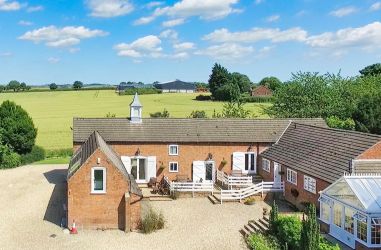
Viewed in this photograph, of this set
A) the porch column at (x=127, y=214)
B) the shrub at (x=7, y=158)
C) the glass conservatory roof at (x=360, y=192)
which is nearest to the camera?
the glass conservatory roof at (x=360, y=192)

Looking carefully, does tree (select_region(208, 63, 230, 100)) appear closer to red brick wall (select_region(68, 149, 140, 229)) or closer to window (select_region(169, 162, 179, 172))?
window (select_region(169, 162, 179, 172))

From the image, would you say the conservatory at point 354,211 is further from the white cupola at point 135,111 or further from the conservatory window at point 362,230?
the white cupola at point 135,111

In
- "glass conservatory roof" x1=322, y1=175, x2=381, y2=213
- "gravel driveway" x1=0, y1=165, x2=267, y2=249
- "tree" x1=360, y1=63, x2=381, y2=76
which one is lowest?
"gravel driveway" x1=0, y1=165, x2=267, y2=249

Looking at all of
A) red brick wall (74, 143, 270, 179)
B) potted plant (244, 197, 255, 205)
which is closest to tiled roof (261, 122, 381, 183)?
red brick wall (74, 143, 270, 179)

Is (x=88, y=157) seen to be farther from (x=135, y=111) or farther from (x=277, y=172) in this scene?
Result: (x=277, y=172)

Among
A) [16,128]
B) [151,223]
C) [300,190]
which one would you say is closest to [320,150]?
[300,190]

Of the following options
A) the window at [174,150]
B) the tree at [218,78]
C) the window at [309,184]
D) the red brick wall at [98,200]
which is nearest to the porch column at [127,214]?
the red brick wall at [98,200]
